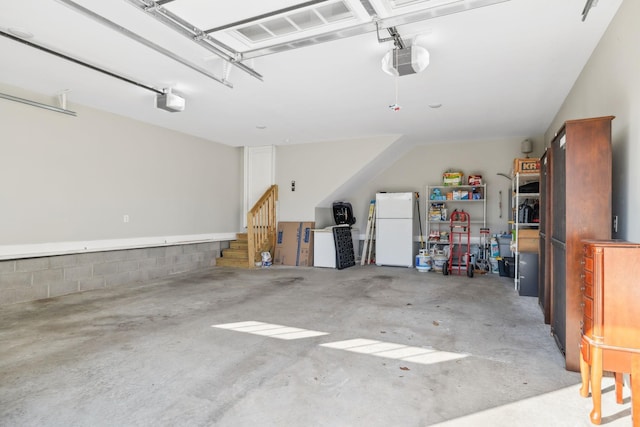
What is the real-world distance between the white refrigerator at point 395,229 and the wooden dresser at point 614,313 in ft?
19.2


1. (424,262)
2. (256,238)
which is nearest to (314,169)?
(256,238)

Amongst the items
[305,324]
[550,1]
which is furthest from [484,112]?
[305,324]

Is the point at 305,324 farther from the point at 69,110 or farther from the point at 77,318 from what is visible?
the point at 69,110

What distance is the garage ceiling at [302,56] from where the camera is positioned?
296 centimetres

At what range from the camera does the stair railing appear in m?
8.34

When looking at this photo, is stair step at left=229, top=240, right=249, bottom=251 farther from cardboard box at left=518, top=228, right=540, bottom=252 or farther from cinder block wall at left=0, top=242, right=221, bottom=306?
cardboard box at left=518, top=228, right=540, bottom=252

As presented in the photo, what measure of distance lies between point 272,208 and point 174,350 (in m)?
5.97

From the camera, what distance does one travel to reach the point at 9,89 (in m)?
4.82

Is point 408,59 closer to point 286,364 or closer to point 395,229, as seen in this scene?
point 286,364

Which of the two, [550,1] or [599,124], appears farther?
[550,1]

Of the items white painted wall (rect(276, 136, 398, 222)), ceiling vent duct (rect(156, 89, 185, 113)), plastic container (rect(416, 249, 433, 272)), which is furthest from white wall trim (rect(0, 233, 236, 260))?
plastic container (rect(416, 249, 433, 272))

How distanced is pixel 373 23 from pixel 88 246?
5426 millimetres

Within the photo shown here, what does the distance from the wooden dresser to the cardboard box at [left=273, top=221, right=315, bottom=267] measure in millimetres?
6583

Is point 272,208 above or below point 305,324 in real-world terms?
above
